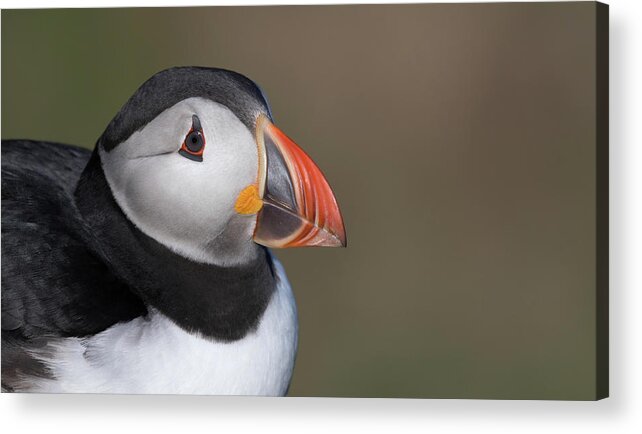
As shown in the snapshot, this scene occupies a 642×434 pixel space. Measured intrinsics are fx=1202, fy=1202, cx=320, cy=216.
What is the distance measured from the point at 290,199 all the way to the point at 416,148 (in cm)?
71

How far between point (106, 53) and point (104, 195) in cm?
73

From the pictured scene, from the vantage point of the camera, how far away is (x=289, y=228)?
3.53 metres

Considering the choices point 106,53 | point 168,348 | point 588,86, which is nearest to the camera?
point 168,348

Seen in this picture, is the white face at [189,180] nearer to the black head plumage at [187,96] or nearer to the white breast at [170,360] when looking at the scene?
the black head plumage at [187,96]

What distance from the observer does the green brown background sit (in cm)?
387

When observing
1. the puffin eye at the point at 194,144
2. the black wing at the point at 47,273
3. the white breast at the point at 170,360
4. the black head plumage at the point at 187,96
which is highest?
the black head plumage at the point at 187,96

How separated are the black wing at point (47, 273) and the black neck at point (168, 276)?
0.17 feet

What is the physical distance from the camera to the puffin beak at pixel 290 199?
3477 mm

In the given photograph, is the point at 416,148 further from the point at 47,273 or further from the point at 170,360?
the point at 47,273

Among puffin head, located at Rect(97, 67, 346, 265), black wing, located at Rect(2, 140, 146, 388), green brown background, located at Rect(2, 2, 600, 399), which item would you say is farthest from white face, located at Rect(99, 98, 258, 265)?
green brown background, located at Rect(2, 2, 600, 399)

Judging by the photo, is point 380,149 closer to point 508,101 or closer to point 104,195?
point 508,101

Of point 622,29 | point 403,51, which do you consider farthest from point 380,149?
point 622,29

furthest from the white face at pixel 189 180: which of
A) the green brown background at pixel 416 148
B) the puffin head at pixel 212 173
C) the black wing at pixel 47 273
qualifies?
the green brown background at pixel 416 148

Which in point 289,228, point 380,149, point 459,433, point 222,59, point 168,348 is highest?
point 222,59
